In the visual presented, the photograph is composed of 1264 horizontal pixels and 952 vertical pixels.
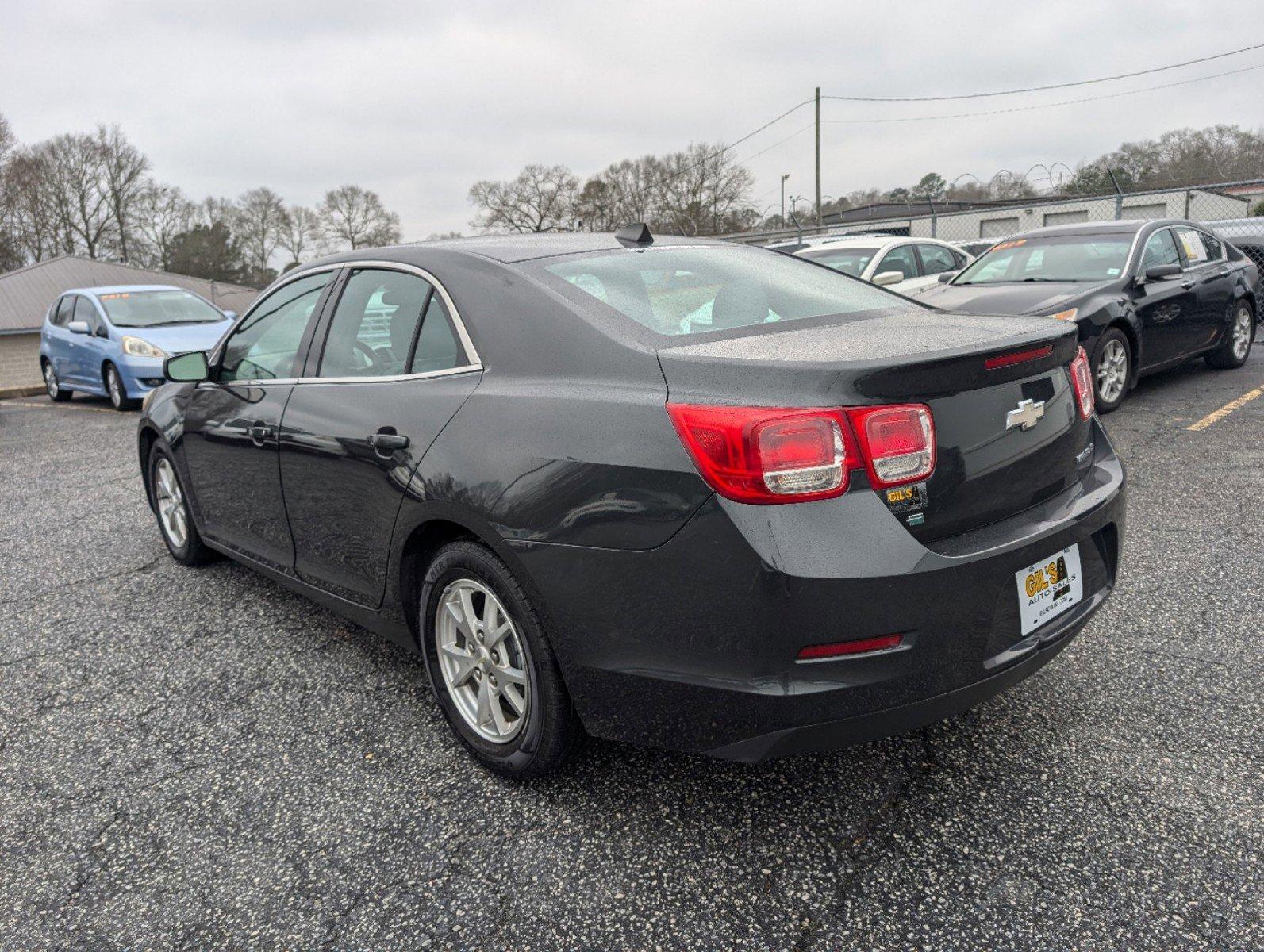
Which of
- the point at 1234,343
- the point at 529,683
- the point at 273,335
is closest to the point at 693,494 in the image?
the point at 529,683

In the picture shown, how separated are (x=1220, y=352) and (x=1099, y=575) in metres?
8.18

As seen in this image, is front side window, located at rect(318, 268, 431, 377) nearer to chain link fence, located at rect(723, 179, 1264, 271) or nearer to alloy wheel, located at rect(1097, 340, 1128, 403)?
alloy wheel, located at rect(1097, 340, 1128, 403)

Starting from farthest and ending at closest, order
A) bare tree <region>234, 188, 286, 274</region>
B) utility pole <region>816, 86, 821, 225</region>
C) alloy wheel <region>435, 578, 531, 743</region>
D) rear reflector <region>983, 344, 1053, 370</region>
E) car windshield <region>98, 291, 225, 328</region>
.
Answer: bare tree <region>234, 188, 286, 274</region> → utility pole <region>816, 86, 821, 225</region> → car windshield <region>98, 291, 225, 328</region> → alloy wheel <region>435, 578, 531, 743</region> → rear reflector <region>983, 344, 1053, 370</region>

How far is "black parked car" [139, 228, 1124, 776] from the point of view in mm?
1973

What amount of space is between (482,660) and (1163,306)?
7.07 meters

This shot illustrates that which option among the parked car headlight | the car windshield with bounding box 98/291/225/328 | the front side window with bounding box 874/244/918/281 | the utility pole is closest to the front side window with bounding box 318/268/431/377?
the front side window with bounding box 874/244/918/281

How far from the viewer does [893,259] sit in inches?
439

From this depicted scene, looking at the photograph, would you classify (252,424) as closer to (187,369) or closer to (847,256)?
(187,369)

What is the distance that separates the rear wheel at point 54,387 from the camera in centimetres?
1348

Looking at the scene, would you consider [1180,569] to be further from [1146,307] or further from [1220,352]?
[1220,352]

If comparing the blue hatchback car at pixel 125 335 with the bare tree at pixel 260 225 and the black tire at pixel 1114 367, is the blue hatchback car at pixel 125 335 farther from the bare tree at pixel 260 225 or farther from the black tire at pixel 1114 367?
the bare tree at pixel 260 225

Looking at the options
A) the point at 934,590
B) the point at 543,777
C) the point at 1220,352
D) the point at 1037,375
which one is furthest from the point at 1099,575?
the point at 1220,352

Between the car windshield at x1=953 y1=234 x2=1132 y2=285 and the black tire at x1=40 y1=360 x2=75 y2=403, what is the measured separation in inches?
486

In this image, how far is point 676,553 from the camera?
2.03 metres
